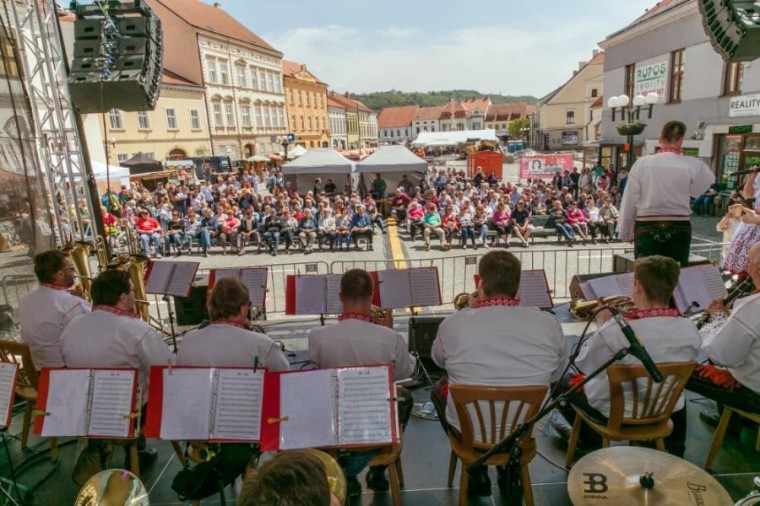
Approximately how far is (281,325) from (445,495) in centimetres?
391

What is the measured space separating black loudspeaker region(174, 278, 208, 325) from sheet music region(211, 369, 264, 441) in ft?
13.4

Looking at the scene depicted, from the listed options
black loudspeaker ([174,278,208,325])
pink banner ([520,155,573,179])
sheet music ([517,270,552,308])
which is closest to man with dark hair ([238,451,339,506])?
sheet music ([517,270,552,308])

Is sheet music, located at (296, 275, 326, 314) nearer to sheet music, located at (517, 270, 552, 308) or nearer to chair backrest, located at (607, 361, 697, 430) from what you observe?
sheet music, located at (517, 270, 552, 308)

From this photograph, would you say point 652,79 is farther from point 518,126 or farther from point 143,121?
point 518,126

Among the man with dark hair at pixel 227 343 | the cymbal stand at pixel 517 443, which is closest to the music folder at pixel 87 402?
the man with dark hair at pixel 227 343

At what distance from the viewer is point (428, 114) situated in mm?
95500

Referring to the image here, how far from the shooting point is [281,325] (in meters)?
6.46

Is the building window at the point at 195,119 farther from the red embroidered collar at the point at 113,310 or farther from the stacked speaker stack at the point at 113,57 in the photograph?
the red embroidered collar at the point at 113,310

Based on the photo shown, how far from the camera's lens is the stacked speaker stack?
532cm

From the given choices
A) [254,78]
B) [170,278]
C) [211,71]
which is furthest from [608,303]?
[254,78]

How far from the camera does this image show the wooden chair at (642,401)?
2.50 m

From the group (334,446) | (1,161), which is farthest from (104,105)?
(334,446)

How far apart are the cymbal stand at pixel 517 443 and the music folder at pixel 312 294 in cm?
214

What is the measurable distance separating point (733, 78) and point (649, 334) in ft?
52.0
